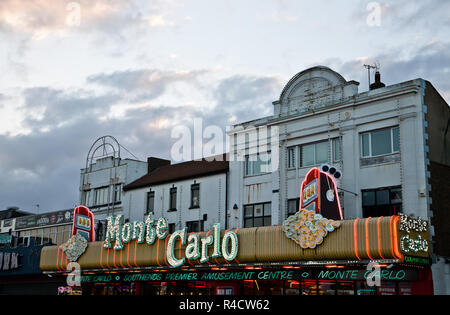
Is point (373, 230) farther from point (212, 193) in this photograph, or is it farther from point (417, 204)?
point (212, 193)

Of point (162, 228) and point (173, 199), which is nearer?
point (162, 228)

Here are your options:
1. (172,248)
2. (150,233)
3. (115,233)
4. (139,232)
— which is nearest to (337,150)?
(172,248)

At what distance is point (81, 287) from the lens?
43156 millimetres

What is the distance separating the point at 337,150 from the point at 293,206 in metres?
4.29

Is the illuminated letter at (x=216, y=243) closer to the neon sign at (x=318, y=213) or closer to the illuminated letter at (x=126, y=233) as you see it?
the neon sign at (x=318, y=213)

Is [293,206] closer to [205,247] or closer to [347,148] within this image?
[347,148]

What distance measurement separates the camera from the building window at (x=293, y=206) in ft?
108

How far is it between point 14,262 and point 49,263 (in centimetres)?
681

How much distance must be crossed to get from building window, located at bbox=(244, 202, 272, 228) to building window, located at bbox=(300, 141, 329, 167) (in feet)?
12.1

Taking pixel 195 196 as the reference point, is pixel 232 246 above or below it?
below

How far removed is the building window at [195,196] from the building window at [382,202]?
43.8ft

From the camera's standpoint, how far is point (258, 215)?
34938mm
